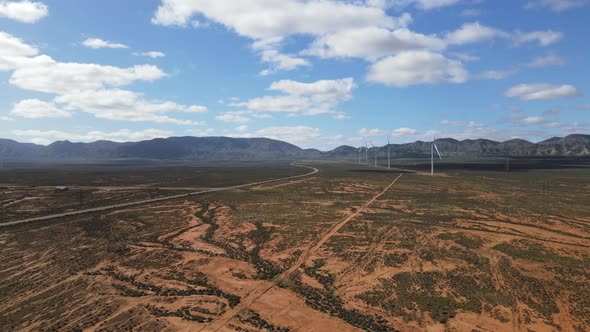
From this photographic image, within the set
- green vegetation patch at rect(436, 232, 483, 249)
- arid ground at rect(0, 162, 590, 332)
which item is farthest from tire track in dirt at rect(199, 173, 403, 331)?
green vegetation patch at rect(436, 232, 483, 249)

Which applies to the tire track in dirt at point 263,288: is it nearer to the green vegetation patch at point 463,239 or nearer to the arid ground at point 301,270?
the arid ground at point 301,270

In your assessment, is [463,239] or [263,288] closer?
[263,288]

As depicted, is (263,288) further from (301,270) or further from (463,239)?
(463,239)

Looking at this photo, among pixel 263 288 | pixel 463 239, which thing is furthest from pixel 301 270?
pixel 463 239

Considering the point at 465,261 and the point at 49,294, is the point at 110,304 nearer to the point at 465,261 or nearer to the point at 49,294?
the point at 49,294

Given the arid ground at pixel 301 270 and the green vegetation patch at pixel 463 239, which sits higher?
the green vegetation patch at pixel 463 239

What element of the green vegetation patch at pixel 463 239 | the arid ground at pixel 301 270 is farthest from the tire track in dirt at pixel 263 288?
the green vegetation patch at pixel 463 239

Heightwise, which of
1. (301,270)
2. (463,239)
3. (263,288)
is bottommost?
(263,288)

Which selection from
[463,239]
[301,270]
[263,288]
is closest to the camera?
[263,288]

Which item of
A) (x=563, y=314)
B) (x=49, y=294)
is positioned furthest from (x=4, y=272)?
(x=563, y=314)
